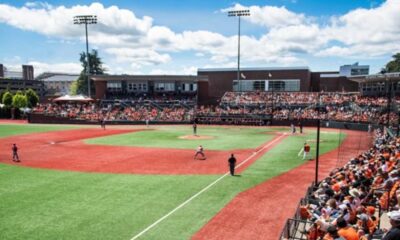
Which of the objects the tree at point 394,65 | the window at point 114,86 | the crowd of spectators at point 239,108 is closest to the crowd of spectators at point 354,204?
the crowd of spectators at point 239,108

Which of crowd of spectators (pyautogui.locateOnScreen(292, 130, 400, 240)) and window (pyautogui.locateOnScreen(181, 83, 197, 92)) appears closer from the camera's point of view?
crowd of spectators (pyautogui.locateOnScreen(292, 130, 400, 240))

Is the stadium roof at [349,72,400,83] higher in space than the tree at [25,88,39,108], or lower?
higher

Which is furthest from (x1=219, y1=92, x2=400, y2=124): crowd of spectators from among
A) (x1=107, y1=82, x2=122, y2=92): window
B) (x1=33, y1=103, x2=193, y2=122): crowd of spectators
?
(x1=107, y1=82, x2=122, y2=92): window

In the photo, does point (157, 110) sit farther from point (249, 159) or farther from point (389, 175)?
point (389, 175)

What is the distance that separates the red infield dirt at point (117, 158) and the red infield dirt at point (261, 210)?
4.19 meters

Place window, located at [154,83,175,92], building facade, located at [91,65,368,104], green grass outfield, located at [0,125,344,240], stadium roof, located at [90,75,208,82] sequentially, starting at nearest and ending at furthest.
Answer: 1. green grass outfield, located at [0,125,344,240]
2. stadium roof, located at [90,75,208,82]
3. building facade, located at [91,65,368,104]
4. window, located at [154,83,175,92]

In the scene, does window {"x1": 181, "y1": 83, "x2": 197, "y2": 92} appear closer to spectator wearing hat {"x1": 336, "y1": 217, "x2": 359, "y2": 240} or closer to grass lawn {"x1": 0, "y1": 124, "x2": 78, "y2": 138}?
grass lawn {"x1": 0, "y1": 124, "x2": 78, "y2": 138}

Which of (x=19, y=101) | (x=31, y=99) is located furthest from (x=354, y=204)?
(x=31, y=99)

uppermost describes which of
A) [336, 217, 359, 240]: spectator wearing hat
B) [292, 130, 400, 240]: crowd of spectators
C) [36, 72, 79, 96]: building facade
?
[36, 72, 79, 96]: building facade

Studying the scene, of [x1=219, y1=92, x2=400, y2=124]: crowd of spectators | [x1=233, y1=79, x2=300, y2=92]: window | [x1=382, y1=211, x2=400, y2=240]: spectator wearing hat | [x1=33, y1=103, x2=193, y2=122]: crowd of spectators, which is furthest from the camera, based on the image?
[x1=233, y1=79, x2=300, y2=92]: window

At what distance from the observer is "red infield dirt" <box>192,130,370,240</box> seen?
1223cm

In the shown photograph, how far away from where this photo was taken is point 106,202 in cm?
1552

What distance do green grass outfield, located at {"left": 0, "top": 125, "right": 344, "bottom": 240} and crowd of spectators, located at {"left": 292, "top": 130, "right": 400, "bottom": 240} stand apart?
4.58 m

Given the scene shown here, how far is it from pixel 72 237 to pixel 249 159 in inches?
658
